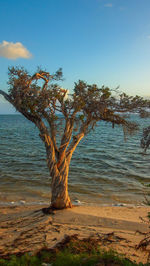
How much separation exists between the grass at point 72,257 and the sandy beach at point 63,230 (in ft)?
1.07

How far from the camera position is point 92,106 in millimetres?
8391

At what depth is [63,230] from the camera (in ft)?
20.8

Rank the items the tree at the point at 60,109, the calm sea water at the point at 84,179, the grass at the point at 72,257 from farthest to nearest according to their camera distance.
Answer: the calm sea water at the point at 84,179 → the tree at the point at 60,109 → the grass at the point at 72,257

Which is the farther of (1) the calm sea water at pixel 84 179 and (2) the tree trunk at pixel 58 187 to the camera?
(1) the calm sea water at pixel 84 179

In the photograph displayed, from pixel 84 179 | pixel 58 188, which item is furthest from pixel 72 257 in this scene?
pixel 84 179

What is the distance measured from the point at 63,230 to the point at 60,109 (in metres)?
4.65

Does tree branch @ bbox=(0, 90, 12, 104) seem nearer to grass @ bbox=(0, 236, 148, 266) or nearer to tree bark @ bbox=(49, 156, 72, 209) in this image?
tree bark @ bbox=(49, 156, 72, 209)

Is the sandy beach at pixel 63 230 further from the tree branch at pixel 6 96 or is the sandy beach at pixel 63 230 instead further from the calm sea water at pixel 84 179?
the tree branch at pixel 6 96

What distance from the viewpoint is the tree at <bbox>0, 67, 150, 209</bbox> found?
7.39 meters

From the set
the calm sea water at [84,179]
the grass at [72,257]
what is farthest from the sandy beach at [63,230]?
the calm sea water at [84,179]

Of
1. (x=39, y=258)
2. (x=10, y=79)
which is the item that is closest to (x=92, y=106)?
(x=10, y=79)

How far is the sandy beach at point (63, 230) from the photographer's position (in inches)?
205

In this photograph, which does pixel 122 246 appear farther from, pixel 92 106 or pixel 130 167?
pixel 130 167

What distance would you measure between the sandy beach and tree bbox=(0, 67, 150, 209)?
1082mm
